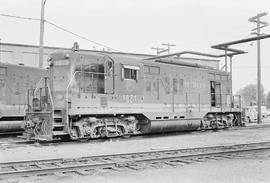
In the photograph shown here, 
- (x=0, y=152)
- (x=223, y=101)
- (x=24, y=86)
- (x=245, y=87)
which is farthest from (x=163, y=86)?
(x=245, y=87)

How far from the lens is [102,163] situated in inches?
287

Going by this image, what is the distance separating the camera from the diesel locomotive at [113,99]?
11758 mm

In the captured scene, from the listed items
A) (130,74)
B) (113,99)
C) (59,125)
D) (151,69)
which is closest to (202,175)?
(59,125)

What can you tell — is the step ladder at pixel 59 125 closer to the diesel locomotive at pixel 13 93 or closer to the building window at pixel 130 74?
the diesel locomotive at pixel 13 93

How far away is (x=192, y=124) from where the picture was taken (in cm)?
1611

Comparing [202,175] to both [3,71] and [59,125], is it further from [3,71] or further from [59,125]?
[3,71]

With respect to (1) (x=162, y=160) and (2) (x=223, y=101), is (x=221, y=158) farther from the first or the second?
(2) (x=223, y=101)

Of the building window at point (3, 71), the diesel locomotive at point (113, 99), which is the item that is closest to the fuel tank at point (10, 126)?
the diesel locomotive at point (113, 99)

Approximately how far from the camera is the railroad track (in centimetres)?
652

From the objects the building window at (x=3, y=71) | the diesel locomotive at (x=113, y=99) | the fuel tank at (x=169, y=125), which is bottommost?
the fuel tank at (x=169, y=125)

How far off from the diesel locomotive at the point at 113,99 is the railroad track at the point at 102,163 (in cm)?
362

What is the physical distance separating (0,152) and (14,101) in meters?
5.74

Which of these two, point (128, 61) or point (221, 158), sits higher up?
point (128, 61)

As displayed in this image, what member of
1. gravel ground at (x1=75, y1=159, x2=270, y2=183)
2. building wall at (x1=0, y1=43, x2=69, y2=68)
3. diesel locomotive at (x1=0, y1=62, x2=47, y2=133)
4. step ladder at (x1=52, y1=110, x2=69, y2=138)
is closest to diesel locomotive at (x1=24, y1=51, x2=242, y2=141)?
step ladder at (x1=52, y1=110, x2=69, y2=138)
